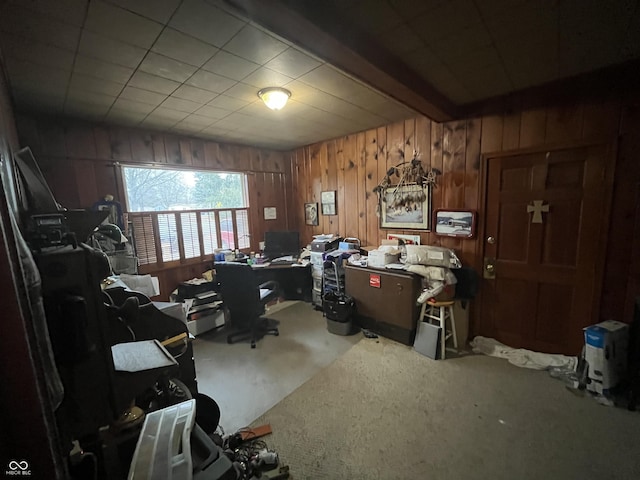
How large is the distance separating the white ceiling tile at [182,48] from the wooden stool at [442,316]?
2.62 meters

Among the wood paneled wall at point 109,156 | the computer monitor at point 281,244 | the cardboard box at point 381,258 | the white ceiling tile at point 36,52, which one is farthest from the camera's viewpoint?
the computer monitor at point 281,244

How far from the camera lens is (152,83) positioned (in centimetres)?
196

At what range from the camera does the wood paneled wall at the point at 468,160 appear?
6.59 feet

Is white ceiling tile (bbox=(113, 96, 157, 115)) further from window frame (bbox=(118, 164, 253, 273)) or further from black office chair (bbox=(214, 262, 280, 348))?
black office chair (bbox=(214, 262, 280, 348))

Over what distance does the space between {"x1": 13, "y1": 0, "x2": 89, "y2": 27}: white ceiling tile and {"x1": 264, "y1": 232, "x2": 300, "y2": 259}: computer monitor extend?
301cm

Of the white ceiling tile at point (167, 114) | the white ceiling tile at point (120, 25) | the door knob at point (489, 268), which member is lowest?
the door knob at point (489, 268)

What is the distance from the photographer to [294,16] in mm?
1180

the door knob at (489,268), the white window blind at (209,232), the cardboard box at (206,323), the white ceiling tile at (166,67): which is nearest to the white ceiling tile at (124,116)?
the white ceiling tile at (166,67)

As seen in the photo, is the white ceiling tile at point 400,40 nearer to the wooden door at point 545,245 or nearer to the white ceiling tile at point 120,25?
the white ceiling tile at point 120,25

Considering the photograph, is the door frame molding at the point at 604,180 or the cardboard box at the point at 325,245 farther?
the cardboard box at the point at 325,245

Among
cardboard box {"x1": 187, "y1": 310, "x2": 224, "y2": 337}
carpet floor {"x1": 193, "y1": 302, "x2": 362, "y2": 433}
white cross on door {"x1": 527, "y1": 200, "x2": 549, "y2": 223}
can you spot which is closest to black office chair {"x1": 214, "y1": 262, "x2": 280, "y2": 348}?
carpet floor {"x1": 193, "y1": 302, "x2": 362, "y2": 433}

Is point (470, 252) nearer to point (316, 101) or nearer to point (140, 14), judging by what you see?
point (316, 101)

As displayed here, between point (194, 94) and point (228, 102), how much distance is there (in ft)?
0.94

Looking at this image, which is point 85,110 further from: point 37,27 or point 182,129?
point 37,27
